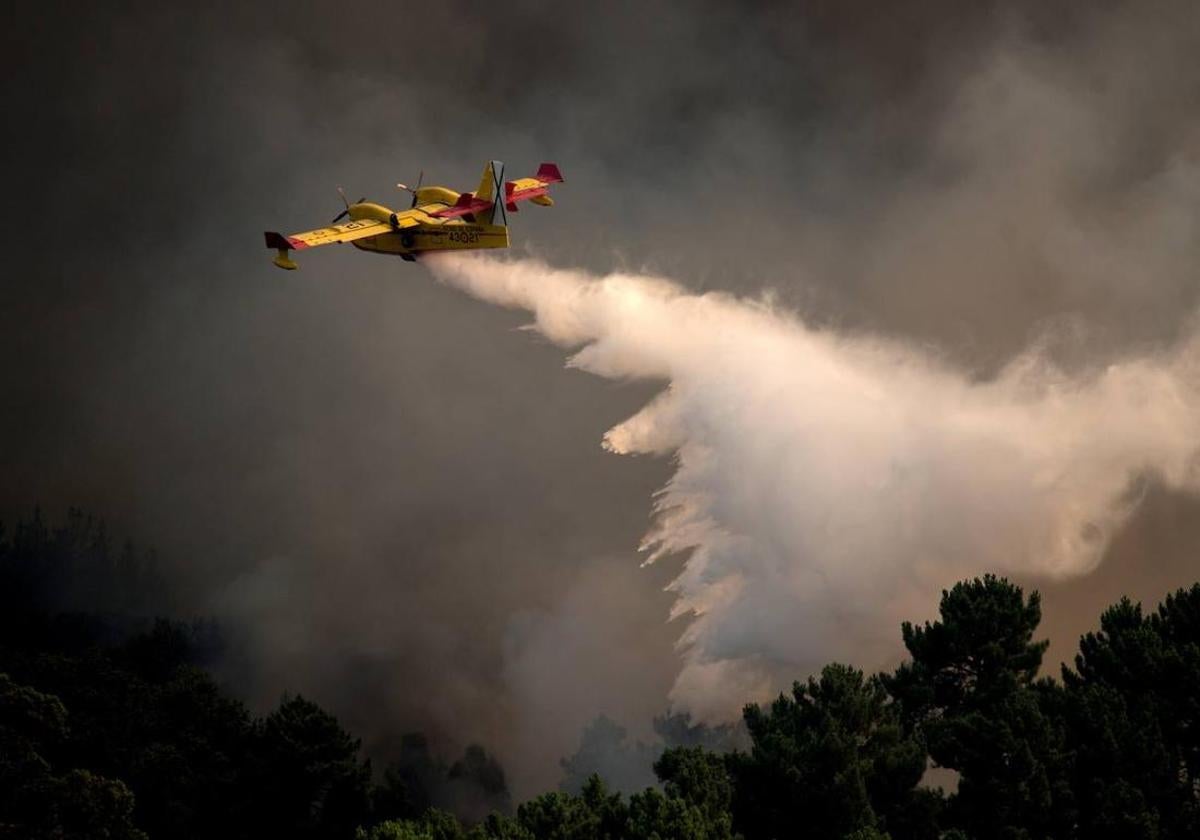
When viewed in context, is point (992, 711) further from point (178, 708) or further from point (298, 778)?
point (178, 708)

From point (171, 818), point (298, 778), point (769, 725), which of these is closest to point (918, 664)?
point (769, 725)

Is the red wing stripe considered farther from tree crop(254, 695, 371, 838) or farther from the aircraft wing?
tree crop(254, 695, 371, 838)

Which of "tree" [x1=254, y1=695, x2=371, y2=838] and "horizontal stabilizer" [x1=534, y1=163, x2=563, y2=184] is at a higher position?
"horizontal stabilizer" [x1=534, y1=163, x2=563, y2=184]

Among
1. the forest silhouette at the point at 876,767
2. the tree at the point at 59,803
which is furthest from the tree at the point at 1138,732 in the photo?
the tree at the point at 59,803

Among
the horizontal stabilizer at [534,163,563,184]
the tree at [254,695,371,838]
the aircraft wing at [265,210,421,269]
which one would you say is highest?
the horizontal stabilizer at [534,163,563,184]

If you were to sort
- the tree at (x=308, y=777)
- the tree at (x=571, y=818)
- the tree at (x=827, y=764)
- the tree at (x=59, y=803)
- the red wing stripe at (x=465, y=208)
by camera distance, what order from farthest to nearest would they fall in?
the red wing stripe at (x=465, y=208) < the tree at (x=308, y=777) < the tree at (x=59, y=803) < the tree at (x=827, y=764) < the tree at (x=571, y=818)

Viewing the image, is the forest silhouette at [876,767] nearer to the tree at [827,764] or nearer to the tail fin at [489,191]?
the tree at [827,764]

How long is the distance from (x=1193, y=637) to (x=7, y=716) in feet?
297

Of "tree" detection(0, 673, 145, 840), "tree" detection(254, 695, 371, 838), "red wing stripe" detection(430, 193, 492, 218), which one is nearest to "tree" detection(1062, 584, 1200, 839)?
"tree" detection(254, 695, 371, 838)

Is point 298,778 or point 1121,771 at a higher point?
point 298,778

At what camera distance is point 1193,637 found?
97062 mm

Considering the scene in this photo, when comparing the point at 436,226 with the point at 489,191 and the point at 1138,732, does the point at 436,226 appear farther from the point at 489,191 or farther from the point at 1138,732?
the point at 1138,732

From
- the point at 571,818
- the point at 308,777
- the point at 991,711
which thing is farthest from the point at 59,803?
the point at 991,711

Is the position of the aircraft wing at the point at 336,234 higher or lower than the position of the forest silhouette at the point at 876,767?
higher
